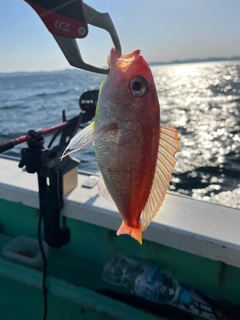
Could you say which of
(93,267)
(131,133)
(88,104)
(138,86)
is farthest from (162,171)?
(93,267)

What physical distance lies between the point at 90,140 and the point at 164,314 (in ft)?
5.03

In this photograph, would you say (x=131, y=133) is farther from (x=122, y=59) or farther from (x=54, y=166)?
(x=54, y=166)

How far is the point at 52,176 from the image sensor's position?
6.78ft

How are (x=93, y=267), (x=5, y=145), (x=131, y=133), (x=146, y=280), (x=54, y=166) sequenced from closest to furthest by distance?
(x=131, y=133), (x=5, y=145), (x=54, y=166), (x=146, y=280), (x=93, y=267)

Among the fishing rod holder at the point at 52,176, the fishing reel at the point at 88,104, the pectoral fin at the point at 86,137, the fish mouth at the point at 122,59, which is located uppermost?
the fish mouth at the point at 122,59

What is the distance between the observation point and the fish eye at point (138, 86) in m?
0.92

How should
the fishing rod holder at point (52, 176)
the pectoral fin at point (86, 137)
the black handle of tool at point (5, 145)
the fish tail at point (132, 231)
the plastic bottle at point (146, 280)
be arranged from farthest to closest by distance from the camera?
the plastic bottle at point (146, 280), the fishing rod holder at point (52, 176), the black handle of tool at point (5, 145), the fish tail at point (132, 231), the pectoral fin at point (86, 137)

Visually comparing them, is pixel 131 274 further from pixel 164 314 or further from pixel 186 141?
pixel 186 141

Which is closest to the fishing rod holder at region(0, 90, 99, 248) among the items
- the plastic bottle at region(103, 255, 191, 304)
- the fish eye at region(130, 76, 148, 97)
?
the plastic bottle at region(103, 255, 191, 304)

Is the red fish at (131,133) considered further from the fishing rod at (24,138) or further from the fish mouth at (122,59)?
the fishing rod at (24,138)

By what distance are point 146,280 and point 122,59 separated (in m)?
1.62

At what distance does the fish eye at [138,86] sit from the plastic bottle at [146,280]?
5.11 feet

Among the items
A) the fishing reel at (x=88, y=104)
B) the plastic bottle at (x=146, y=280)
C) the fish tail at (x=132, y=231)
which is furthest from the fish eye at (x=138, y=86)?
the plastic bottle at (x=146, y=280)

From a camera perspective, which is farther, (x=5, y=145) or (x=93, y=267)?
(x=93, y=267)
